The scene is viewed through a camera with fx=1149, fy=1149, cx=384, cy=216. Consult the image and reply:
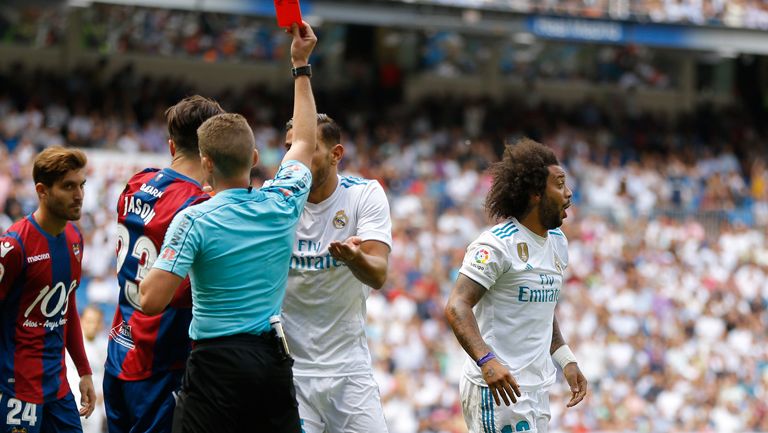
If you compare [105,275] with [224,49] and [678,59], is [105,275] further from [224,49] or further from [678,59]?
[678,59]

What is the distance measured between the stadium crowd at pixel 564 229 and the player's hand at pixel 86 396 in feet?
31.8

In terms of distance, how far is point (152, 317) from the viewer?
17.0 ft

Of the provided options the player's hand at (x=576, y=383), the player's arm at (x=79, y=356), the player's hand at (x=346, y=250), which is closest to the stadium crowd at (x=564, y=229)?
the player's hand at (x=576, y=383)

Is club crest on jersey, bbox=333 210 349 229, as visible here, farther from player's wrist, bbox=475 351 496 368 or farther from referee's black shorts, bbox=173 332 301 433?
referee's black shorts, bbox=173 332 301 433

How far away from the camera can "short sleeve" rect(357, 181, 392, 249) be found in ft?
18.4

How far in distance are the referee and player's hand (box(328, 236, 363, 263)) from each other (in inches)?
10.1

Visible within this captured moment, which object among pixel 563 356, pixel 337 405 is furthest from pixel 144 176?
pixel 563 356

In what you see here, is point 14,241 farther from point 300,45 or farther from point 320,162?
point 300,45

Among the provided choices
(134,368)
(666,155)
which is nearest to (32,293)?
(134,368)

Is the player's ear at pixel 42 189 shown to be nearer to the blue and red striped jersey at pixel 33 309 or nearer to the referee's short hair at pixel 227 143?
the blue and red striped jersey at pixel 33 309

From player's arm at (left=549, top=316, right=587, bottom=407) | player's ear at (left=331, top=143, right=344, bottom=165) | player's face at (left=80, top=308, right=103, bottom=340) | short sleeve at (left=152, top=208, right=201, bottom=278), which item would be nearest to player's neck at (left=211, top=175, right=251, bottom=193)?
short sleeve at (left=152, top=208, right=201, bottom=278)

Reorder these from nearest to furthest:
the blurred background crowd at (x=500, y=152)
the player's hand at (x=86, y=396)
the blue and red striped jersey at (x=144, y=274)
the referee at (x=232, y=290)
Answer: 1. the referee at (x=232, y=290)
2. the blue and red striped jersey at (x=144, y=274)
3. the player's hand at (x=86, y=396)
4. the blurred background crowd at (x=500, y=152)

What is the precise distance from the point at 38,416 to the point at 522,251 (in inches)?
102

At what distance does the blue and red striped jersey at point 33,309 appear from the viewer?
222 inches
